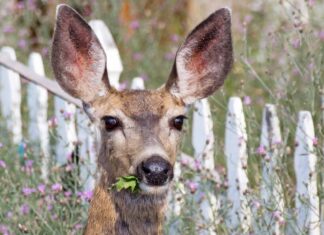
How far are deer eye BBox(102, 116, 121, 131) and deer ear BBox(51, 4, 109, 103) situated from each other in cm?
23

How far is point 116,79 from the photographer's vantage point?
25.2ft

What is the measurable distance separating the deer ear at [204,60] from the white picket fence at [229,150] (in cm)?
46

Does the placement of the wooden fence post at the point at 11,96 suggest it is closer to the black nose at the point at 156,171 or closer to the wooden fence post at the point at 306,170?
the wooden fence post at the point at 306,170

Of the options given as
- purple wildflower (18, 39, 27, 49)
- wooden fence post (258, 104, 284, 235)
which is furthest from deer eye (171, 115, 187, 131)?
purple wildflower (18, 39, 27, 49)

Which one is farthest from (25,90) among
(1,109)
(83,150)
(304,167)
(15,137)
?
(304,167)

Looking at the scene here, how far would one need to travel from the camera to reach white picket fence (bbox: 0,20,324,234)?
18.2 ft

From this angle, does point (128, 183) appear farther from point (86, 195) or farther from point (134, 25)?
point (134, 25)

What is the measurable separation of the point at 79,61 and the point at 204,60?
0.62m

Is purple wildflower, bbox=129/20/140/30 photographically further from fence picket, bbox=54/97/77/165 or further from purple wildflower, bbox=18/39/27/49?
fence picket, bbox=54/97/77/165

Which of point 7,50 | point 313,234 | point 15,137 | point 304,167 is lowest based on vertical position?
point 313,234

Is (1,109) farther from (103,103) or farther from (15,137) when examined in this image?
(103,103)

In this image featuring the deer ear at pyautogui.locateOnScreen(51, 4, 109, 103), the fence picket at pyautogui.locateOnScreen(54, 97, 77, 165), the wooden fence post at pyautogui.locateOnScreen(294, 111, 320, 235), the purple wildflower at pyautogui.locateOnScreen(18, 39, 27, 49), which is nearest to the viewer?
the deer ear at pyautogui.locateOnScreen(51, 4, 109, 103)

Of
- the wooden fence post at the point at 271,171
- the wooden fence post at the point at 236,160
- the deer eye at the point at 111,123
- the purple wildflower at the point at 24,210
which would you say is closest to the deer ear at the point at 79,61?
the deer eye at the point at 111,123

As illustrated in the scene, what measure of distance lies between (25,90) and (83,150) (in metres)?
2.03
